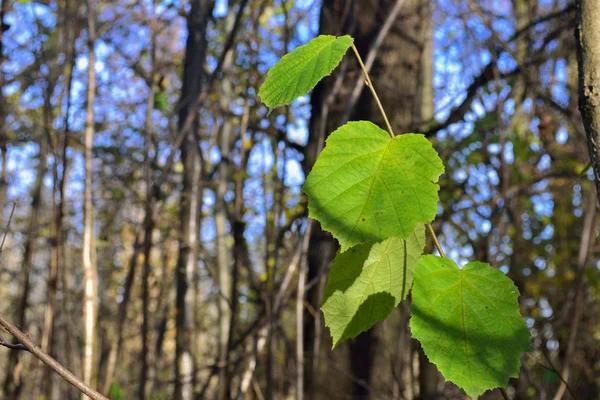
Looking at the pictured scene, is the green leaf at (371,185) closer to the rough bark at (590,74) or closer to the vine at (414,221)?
the vine at (414,221)

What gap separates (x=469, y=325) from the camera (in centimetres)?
75

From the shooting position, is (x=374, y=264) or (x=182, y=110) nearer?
(x=374, y=264)

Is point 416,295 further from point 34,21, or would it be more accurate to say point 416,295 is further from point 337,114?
point 34,21

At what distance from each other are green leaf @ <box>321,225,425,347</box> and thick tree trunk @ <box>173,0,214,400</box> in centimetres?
230

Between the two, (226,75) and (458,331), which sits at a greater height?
(226,75)

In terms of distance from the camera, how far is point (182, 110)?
11.7 feet

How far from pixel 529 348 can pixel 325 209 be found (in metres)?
0.29

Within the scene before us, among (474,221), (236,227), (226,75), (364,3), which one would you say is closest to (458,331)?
(236,227)

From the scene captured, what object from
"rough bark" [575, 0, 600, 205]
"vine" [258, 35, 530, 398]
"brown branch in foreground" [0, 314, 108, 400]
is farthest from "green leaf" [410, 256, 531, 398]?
"brown branch in foreground" [0, 314, 108, 400]

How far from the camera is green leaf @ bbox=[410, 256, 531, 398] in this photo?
738mm

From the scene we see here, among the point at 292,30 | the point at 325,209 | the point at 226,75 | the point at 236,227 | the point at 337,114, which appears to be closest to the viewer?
the point at 325,209

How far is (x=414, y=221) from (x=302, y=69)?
9.3 inches

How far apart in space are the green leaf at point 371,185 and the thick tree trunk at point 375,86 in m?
2.19

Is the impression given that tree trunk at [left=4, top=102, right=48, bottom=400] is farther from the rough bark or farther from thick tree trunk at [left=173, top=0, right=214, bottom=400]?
the rough bark
